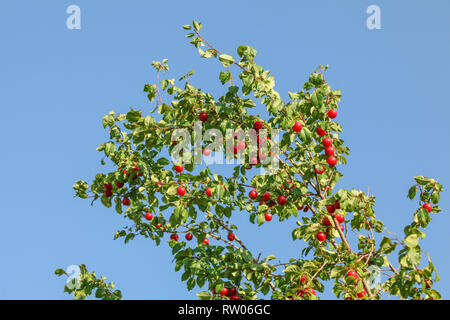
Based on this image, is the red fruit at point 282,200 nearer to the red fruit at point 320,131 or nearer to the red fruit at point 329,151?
the red fruit at point 329,151

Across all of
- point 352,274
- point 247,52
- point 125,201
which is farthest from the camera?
point 125,201

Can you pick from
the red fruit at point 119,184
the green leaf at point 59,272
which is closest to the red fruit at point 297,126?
the red fruit at point 119,184

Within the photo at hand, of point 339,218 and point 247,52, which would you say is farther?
point 339,218

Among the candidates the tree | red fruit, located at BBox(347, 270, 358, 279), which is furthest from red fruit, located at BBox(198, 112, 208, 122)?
red fruit, located at BBox(347, 270, 358, 279)

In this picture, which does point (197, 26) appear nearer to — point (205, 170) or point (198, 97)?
point (198, 97)

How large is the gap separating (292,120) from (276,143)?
492mm

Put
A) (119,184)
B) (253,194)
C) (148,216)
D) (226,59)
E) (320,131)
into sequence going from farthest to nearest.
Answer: (148,216)
(119,184)
(253,194)
(320,131)
(226,59)

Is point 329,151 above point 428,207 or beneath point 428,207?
above

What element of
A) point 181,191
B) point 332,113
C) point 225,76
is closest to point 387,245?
point 332,113

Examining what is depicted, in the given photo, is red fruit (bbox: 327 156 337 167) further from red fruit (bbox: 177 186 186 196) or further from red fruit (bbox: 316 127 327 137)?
red fruit (bbox: 177 186 186 196)

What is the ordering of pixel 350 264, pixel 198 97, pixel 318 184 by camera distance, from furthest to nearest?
pixel 318 184, pixel 198 97, pixel 350 264

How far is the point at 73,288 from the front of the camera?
7.95 metres

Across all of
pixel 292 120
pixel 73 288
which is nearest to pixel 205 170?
pixel 292 120

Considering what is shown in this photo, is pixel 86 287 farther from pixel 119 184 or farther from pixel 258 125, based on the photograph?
pixel 258 125
